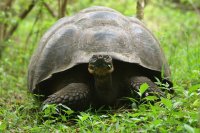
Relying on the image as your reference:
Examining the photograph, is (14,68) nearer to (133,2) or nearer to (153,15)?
(133,2)

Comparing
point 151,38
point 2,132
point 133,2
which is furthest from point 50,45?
point 133,2

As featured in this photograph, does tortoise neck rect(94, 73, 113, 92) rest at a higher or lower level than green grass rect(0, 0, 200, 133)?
higher

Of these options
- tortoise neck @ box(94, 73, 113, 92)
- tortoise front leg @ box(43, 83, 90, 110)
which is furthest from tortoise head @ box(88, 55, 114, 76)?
tortoise front leg @ box(43, 83, 90, 110)

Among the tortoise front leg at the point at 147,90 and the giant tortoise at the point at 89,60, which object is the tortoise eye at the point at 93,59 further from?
the tortoise front leg at the point at 147,90

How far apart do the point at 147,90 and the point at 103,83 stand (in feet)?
1.36

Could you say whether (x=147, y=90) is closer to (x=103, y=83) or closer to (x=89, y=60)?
(x=103, y=83)

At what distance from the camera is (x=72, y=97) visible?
4211 millimetres

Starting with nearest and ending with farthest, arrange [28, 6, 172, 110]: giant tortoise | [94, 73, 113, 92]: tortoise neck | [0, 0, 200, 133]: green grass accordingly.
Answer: [0, 0, 200, 133]: green grass < [94, 73, 113, 92]: tortoise neck < [28, 6, 172, 110]: giant tortoise

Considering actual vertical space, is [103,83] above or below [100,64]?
below

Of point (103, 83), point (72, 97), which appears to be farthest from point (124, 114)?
point (72, 97)

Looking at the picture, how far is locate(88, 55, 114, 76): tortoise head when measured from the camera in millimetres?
3928

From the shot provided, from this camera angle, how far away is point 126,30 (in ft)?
15.4

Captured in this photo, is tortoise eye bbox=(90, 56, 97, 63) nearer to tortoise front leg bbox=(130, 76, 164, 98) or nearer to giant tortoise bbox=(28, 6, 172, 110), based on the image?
giant tortoise bbox=(28, 6, 172, 110)

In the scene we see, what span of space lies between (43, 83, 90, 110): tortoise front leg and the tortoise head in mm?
307
